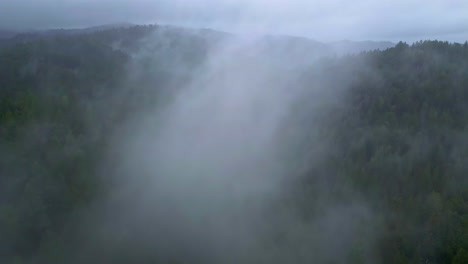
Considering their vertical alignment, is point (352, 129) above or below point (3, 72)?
below

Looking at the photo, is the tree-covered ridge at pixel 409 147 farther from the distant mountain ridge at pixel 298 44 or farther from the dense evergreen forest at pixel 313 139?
the distant mountain ridge at pixel 298 44

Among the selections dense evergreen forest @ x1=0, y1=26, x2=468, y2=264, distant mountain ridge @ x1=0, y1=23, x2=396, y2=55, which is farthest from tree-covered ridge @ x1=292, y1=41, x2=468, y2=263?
distant mountain ridge @ x1=0, y1=23, x2=396, y2=55

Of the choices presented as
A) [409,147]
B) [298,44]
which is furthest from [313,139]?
[298,44]

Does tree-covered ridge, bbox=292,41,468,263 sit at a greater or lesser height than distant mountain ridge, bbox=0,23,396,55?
lesser

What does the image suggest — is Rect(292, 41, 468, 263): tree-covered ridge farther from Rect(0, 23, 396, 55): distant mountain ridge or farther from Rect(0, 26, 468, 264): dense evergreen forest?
Rect(0, 23, 396, 55): distant mountain ridge

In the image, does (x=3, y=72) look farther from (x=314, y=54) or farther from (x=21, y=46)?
(x=314, y=54)

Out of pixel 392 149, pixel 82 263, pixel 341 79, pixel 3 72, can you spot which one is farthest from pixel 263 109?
pixel 82 263

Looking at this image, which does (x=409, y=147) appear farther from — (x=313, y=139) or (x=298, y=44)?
(x=298, y=44)

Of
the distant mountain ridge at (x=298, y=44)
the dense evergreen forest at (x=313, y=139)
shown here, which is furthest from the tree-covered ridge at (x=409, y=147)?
the distant mountain ridge at (x=298, y=44)
